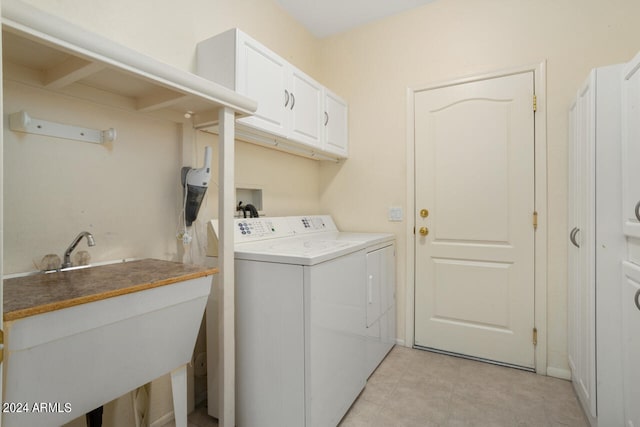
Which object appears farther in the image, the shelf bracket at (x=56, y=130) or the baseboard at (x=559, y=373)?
the baseboard at (x=559, y=373)

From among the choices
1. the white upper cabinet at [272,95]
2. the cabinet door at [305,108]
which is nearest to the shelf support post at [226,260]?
the white upper cabinet at [272,95]

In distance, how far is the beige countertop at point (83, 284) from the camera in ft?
2.64

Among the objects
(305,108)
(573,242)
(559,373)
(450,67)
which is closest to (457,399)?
(559,373)

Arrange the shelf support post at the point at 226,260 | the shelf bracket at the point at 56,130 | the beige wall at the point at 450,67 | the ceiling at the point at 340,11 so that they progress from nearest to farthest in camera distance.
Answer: the shelf bracket at the point at 56,130, the shelf support post at the point at 226,260, the beige wall at the point at 450,67, the ceiling at the point at 340,11

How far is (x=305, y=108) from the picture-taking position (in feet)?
7.07

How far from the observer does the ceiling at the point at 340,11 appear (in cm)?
238

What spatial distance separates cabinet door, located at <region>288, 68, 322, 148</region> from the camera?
204 cm

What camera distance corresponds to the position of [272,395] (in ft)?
4.70

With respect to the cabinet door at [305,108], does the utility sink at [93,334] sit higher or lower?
lower

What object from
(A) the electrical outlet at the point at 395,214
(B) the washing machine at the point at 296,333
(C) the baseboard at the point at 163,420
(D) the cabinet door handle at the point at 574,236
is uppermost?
(A) the electrical outlet at the point at 395,214

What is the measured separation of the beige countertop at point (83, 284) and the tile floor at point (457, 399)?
935 mm

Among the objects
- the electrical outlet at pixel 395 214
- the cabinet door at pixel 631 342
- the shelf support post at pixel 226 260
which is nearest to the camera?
the cabinet door at pixel 631 342

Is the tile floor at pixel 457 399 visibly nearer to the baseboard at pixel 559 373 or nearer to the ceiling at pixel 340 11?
the baseboard at pixel 559 373

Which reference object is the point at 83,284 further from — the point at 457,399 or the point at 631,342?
the point at 631,342
